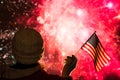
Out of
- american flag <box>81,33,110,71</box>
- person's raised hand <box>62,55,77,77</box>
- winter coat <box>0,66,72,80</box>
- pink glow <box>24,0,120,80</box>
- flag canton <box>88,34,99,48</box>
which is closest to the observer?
winter coat <box>0,66,72,80</box>

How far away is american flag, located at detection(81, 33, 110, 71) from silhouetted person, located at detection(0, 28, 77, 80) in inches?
180

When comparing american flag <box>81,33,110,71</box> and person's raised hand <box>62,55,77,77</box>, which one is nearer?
person's raised hand <box>62,55,77,77</box>

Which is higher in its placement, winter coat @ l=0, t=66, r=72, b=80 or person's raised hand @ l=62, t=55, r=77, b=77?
person's raised hand @ l=62, t=55, r=77, b=77

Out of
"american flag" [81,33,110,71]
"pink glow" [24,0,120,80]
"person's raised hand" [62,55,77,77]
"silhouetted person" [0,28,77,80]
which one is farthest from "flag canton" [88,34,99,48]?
"pink glow" [24,0,120,80]

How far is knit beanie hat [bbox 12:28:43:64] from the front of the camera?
4.39m

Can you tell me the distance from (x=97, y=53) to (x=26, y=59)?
481cm

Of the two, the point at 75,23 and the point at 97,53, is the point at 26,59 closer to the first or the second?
the point at 97,53

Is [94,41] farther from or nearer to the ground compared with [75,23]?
nearer to the ground

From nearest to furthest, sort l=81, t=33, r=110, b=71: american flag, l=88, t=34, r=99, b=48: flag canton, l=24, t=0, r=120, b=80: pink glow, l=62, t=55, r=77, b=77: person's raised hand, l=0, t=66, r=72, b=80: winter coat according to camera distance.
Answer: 1. l=0, t=66, r=72, b=80: winter coat
2. l=62, t=55, r=77, b=77: person's raised hand
3. l=81, t=33, r=110, b=71: american flag
4. l=88, t=34, r=99, b=48: flag canton
5. l=24, t=0, r=120, b=80: pink glow

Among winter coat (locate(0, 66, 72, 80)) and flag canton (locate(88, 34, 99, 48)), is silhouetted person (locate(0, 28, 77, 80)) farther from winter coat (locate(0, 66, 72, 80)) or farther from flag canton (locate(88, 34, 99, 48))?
flag canton (locate(88, 34, 99, 48))

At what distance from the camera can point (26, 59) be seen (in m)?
4.41

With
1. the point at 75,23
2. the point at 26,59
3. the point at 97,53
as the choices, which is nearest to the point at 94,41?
the point at 97,53

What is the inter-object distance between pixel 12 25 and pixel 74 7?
5.43 meters

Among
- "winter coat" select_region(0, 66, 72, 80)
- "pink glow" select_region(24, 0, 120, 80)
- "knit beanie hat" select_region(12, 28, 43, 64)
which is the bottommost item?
"winter coat" select_region(0, 66, 72, 80)
